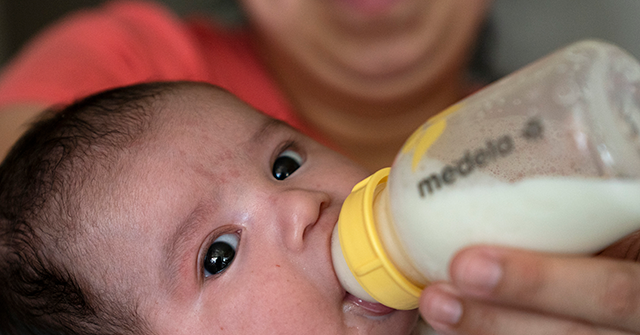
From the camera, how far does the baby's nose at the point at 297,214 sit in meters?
0.76

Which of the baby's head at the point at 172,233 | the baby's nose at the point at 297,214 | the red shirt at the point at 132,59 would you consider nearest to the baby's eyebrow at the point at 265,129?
the baby's head at the point at 172,233

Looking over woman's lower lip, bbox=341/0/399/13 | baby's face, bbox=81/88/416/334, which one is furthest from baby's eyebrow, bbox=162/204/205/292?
woman's lower lip, bbox=341/0/399/13

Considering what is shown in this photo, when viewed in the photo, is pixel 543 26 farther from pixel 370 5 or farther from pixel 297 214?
pixel 297 214

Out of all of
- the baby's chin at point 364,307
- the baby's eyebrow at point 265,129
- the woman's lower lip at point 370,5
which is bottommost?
the baby's chin at point 364,307

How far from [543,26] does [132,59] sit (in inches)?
68.0

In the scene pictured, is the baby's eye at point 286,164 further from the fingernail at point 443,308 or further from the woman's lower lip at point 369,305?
the fingernail at point 443,308

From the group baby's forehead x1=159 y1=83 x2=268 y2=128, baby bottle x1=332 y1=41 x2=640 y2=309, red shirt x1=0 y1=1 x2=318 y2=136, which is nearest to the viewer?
baby bottle x1=332 y1=41 x2=640 y2=309

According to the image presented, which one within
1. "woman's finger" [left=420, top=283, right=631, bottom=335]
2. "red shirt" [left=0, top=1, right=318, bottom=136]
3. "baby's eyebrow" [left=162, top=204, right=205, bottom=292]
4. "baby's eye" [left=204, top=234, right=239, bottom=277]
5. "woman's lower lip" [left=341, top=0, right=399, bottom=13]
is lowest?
"woman's finger" [left=420, top=283, right=631, bottom=335]

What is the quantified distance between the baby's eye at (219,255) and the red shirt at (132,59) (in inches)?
29.7

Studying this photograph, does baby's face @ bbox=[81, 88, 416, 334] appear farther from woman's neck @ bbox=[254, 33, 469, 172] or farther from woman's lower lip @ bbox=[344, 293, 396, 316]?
woman's neck @ bbox=[254, 33, 469, 172]

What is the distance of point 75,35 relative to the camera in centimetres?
153

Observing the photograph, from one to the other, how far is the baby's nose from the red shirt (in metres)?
0.78

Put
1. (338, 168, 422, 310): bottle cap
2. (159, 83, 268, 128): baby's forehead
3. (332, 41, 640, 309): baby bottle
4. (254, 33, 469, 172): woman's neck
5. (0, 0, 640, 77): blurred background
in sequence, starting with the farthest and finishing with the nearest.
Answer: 1. (0, 0, 640, 77): blurred background
2. (254, 33, 469, 172): woman's neck
3. (159, 83, 268, 128): baby's forehead
4. (338, 168, 422, 310): bottle cap
5. (332, 41, 640, 309): baby bottle

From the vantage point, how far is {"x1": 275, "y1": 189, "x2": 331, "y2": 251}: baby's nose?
0.76 meters
